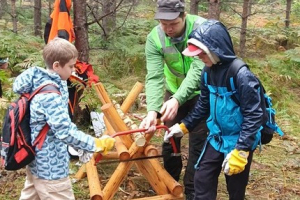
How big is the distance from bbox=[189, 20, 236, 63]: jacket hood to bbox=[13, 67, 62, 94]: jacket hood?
1.05 m

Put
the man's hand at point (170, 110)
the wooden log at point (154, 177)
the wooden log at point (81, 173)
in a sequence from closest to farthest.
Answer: the man's hand at point (170, 110)
the wooden log at point (154, 177)
the wooden log at point (81, 173)

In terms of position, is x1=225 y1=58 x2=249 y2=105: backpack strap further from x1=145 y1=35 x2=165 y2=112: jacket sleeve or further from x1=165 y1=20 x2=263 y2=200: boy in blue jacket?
x1=145 y1=35 x2=165 y2=112: jacket sleeve

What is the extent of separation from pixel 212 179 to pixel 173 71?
3.77ft

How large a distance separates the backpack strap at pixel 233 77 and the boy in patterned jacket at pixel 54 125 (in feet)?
3.05

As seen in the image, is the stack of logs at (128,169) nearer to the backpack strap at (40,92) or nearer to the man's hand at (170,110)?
the man's hand at (170,110)

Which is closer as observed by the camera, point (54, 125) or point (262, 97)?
point (54, 125)

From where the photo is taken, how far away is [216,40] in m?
2.78

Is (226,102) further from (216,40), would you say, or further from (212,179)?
(212,179)

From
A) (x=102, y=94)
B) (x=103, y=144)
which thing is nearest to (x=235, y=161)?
(x=103, y=144)

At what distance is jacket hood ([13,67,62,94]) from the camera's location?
273 centimetres

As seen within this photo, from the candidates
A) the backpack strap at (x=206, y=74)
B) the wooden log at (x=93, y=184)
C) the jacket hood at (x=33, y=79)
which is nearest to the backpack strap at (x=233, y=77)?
the backpack strap at (x=206, y=74)

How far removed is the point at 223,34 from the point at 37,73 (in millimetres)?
1314

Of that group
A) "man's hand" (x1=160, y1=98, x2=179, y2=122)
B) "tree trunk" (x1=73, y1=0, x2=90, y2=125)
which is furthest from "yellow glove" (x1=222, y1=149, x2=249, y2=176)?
"tree trunk" (x1=73, y1=0, x2=90, y2=125)

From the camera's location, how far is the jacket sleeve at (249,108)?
2.72 meters
